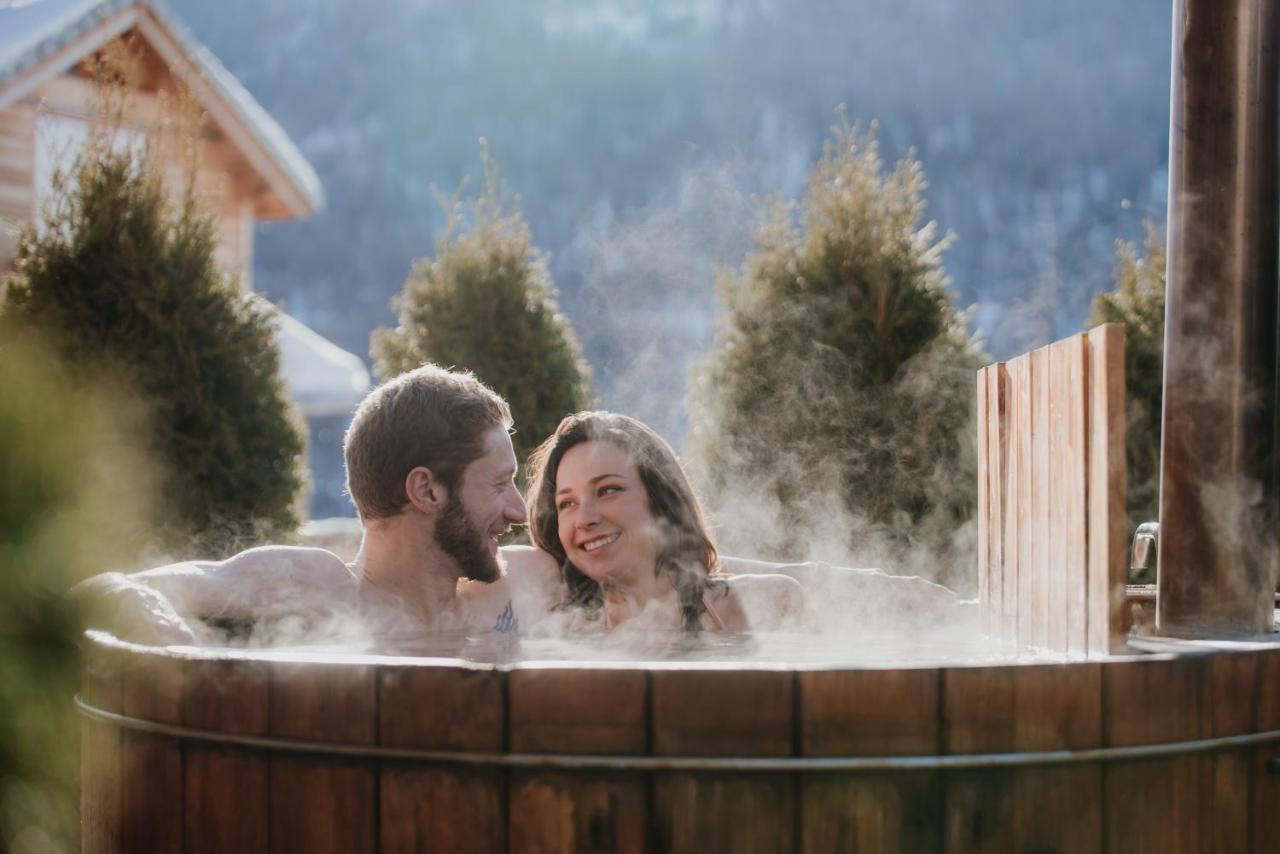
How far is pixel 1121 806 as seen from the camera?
158cm

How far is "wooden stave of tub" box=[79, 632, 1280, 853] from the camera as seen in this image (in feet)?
4.91

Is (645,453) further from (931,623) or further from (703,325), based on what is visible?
(703,325)

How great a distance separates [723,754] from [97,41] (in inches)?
371

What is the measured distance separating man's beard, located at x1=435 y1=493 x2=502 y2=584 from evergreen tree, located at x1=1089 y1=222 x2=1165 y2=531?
12.7ft

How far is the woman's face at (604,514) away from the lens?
3043mm

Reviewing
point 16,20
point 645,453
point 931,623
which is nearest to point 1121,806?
point 931,623

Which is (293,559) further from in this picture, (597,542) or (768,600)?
(768,600)

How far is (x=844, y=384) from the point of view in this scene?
5727mm

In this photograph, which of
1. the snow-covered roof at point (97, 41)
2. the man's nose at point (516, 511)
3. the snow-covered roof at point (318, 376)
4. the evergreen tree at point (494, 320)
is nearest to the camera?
the man's nose at point (516, 511)

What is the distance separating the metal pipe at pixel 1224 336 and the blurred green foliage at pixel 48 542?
10.1ft

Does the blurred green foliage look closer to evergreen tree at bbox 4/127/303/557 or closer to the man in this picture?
evergreen tree at bbox 4/127/303/557

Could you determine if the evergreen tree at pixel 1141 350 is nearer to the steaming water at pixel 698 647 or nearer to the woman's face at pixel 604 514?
the steaming water at pixel 698 647

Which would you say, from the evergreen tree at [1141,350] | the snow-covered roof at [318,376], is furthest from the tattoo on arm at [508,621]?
the snow-covered roof at [318,376]

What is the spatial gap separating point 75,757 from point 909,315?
3.88 metres
